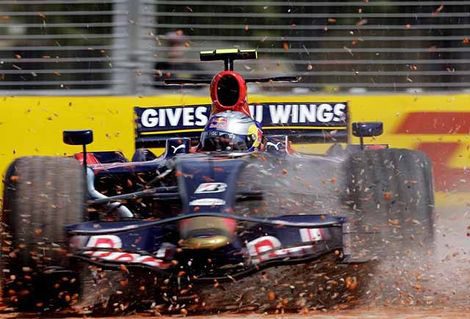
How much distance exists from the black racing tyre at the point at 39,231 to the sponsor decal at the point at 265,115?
10.5ft

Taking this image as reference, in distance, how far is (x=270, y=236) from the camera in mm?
5516

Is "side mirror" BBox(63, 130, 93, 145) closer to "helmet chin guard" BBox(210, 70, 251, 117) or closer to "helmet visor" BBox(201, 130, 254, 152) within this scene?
"helmet visor" BBox(201, 130, 254, 152)

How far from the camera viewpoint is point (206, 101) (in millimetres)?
9180

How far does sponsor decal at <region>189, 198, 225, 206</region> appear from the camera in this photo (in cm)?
558

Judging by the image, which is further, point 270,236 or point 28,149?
point 28,149

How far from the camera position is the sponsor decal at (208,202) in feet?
18.3

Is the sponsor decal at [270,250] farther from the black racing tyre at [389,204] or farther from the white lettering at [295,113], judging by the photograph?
the white lettering at [295,113]

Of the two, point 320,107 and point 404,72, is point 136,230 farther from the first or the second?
point 404,72

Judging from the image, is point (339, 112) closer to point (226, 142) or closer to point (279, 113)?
point (279, 113)

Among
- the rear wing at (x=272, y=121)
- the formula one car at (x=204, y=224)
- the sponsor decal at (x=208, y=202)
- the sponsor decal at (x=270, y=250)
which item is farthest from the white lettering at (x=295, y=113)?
the sponsor decal at (x=270, y=250)

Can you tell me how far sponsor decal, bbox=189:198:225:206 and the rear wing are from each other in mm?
3154

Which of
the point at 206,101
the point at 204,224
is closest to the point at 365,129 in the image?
the point at 206,101

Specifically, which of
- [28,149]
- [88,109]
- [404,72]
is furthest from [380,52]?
[28,149]

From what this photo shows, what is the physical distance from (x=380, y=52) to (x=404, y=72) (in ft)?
0.93
